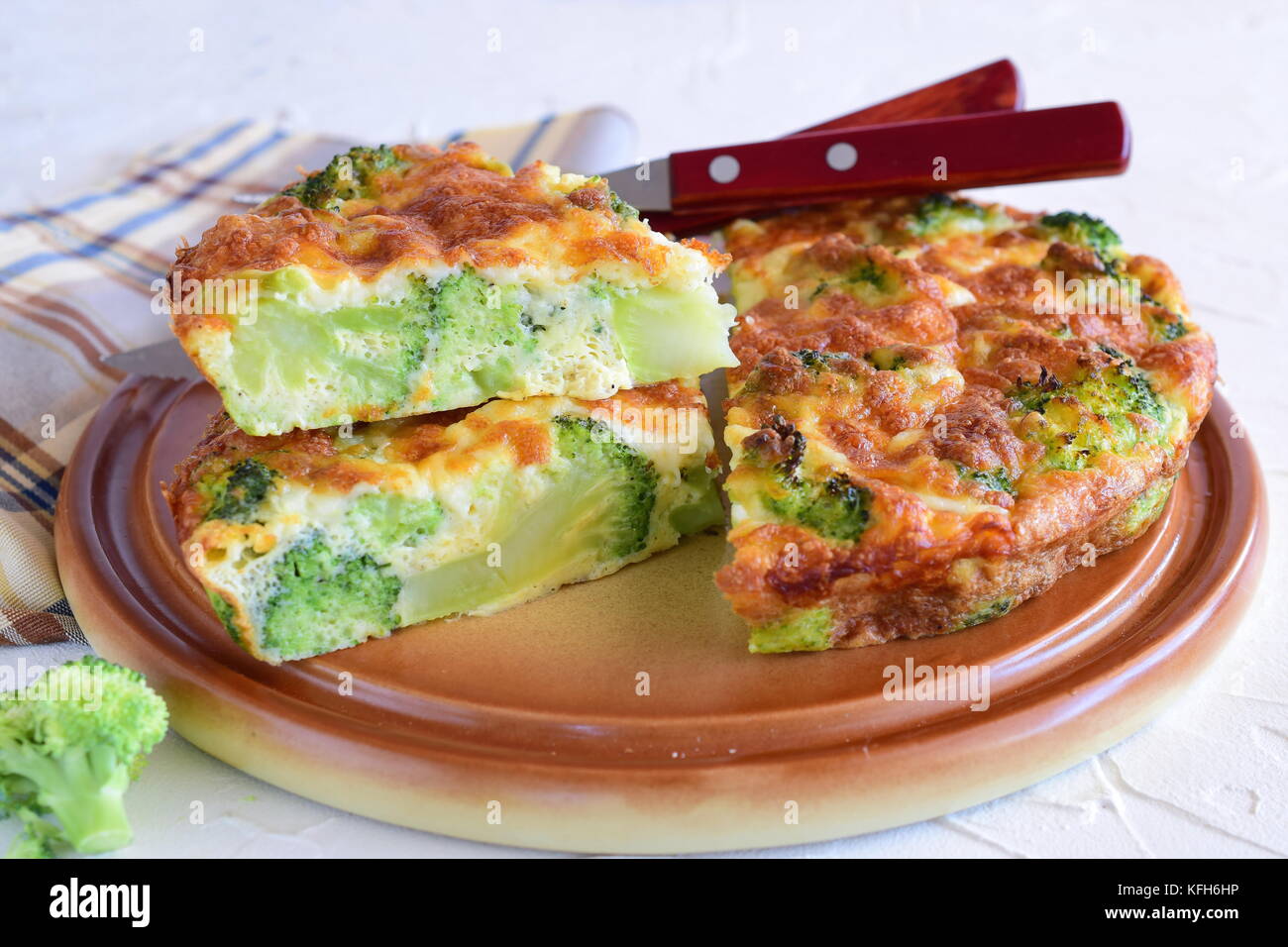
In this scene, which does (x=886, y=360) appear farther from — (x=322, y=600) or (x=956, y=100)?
(x=956, y=100)

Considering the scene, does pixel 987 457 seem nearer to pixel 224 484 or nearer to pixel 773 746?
pixel 773 746

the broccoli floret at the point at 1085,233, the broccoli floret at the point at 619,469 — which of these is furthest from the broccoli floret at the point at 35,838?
the broccoli floret at the point at 1085,233

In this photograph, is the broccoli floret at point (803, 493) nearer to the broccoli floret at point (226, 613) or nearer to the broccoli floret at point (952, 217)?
the broccoli floret at point (226, 613)

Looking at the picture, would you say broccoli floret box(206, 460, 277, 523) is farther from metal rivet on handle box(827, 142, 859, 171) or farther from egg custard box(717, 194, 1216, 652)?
metal rivet on handle box(827, 142, 859, 171)

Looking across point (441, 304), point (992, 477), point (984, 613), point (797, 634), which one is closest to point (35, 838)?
point (441, 304)

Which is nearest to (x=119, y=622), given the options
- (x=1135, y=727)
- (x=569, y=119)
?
(x=1135, y=727)
